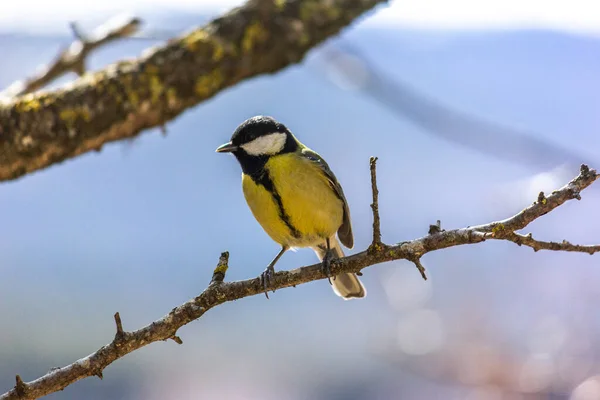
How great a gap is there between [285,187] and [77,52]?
68.1 inches

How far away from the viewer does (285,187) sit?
3180mm

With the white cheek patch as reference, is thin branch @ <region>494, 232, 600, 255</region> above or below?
below

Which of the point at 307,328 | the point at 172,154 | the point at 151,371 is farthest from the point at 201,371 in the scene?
the point at 172,154

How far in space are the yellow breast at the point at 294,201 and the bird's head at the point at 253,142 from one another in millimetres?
64

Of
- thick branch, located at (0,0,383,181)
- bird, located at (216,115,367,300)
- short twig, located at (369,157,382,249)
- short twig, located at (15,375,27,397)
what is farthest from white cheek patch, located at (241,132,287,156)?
short twig, located at (15,375,27,397)

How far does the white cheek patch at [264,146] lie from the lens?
3.34 metres

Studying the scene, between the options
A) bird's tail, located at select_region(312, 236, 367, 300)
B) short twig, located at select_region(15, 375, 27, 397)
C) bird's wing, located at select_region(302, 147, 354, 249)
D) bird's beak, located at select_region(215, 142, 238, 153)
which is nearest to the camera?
short twig, located at select_region(15, 375, 27, 397)

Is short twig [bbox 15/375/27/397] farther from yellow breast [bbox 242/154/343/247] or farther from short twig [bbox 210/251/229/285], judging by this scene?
yellow breast [bbox 242/154/343/247]

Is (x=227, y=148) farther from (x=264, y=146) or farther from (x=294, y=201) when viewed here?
(x=294, y=201)

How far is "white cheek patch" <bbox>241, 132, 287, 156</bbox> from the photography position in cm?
334

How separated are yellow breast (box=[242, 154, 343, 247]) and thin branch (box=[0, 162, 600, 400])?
0.67 m

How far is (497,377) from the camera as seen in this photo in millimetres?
3764

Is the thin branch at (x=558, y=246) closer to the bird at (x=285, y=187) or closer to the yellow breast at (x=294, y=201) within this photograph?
the bird at (x=285, y=187)

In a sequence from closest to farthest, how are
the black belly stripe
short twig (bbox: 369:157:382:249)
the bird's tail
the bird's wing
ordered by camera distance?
short twig (bbox: 369:157:382:249) → the black belly stripe → the bird's wing → the bird's tail
